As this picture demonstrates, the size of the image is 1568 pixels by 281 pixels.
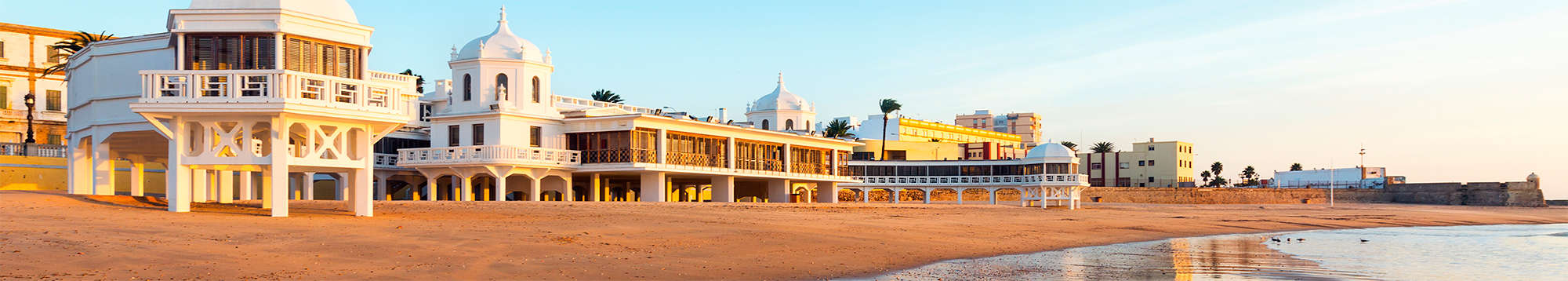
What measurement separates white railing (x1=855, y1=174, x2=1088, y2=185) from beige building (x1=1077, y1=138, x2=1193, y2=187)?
155 ft

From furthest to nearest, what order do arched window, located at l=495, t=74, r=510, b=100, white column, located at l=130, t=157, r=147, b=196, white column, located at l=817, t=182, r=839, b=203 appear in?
white column, located at l=817, t=182, r=839, b=203 → arched window, located at l=495, t=74, r=510, b=100 → white column, located at l=130, t=157, r=147, b=196

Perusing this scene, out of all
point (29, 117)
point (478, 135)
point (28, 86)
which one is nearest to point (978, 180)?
point (478, 135)

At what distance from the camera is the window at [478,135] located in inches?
1845

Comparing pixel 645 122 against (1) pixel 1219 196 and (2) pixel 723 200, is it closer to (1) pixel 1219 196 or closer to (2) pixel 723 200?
(2) pixel 723 200

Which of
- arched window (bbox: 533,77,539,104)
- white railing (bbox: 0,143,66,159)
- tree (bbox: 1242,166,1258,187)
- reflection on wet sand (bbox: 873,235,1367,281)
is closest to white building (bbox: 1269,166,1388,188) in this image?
tree (bbox: 1242,166,1258,187)

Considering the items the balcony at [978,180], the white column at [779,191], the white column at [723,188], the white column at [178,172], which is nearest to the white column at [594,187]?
the white column at [723,188]

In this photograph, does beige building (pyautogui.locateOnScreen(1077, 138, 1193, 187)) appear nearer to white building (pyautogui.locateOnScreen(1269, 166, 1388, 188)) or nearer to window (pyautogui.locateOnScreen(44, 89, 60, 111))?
white building (pyautogui.locateOnScreen(1269, 166, 1388, 188))

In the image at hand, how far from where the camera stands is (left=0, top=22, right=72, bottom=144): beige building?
6438cm

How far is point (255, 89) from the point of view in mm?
22078

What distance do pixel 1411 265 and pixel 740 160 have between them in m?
33.2

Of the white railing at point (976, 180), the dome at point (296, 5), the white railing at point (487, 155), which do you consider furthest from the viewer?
the white railing at point (976, 180)

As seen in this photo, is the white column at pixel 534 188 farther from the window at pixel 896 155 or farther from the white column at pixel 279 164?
the window at pixel 896 155

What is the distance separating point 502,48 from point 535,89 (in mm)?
2059

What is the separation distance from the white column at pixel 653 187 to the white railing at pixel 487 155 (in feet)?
9.47
